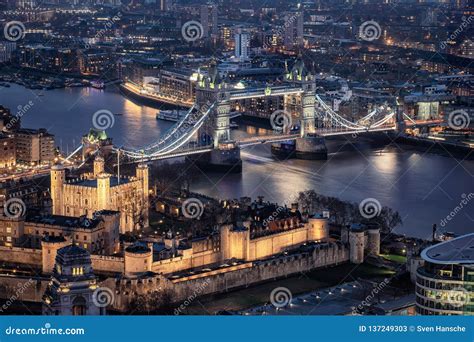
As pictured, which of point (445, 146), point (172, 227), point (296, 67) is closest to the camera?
point (172, 227)

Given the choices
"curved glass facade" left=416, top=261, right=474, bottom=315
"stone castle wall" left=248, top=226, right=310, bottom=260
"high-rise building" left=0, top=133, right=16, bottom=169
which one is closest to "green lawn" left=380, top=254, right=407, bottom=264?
"stone castle wall" left=248, top=226, right=310, bottom=260

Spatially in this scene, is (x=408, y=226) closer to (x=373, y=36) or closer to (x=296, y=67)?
(x=296, y=67)

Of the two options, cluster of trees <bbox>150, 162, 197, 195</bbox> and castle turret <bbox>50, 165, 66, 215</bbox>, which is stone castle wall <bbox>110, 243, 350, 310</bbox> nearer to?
castle turret <bbox>50, 165, 66, 215</bbox>

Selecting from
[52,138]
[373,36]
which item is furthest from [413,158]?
[373,36]

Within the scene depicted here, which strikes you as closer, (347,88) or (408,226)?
(408,226)

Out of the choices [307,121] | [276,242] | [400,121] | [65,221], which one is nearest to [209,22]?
[400,121]
